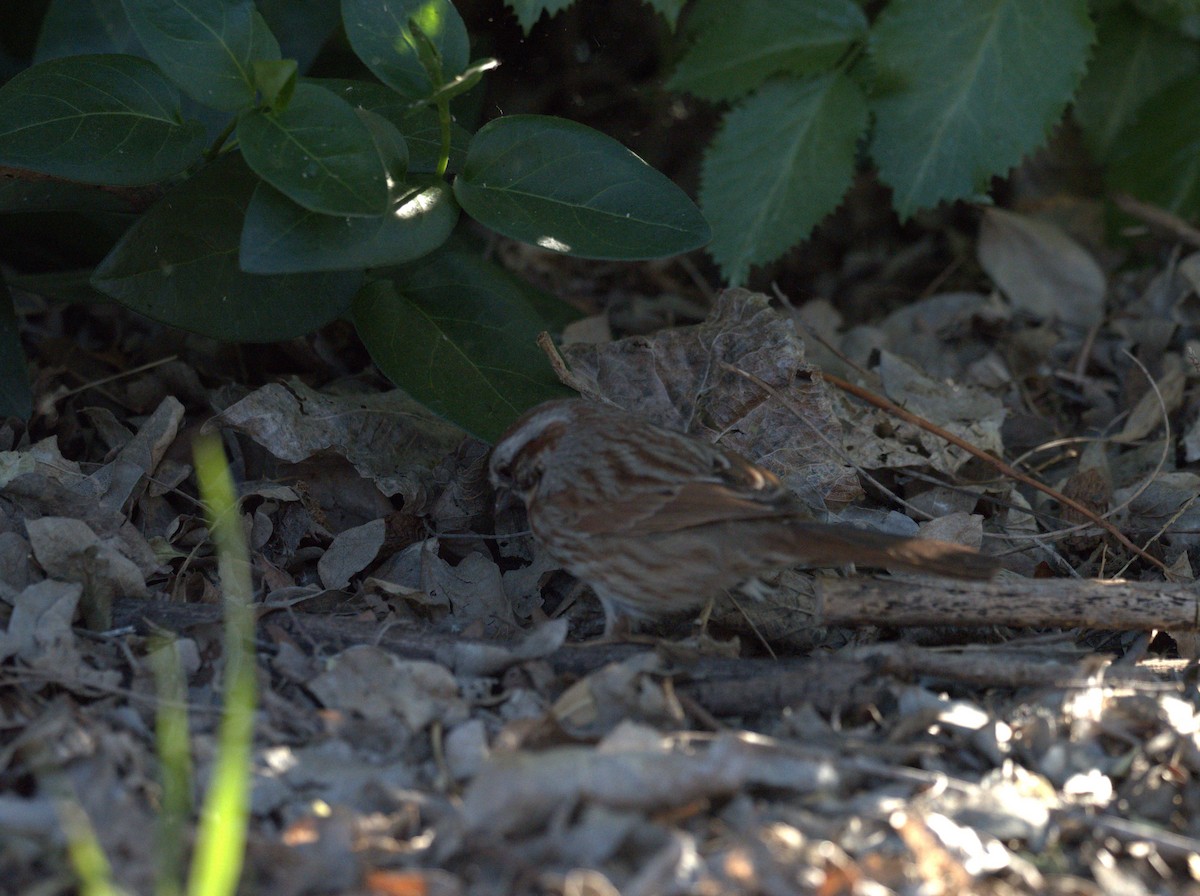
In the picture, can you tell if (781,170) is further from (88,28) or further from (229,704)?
(229,704)

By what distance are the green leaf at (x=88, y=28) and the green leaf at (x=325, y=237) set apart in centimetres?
118

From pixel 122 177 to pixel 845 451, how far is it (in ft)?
6.62

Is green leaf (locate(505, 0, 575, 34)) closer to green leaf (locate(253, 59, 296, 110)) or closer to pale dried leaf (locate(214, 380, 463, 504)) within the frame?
green leaf (locate(253, 59, 296, 110))

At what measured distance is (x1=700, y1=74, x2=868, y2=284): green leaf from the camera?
3799 millimetres

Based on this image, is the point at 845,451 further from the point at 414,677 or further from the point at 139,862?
the point at 139,862

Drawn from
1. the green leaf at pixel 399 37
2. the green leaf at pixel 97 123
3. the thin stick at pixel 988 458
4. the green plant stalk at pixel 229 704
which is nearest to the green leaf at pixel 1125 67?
the thin stick at pixel 988 458

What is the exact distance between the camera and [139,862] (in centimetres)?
187

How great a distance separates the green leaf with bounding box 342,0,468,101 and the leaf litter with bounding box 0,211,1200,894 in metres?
0.97

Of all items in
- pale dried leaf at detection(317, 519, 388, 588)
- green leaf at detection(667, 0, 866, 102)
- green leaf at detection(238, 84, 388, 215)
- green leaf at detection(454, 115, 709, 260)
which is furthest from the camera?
green leaf at detection(667, 0, 866, 102)

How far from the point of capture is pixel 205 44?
105 inches

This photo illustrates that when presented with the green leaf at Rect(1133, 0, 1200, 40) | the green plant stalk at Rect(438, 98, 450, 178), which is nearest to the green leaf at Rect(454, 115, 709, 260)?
the green plant stalk at Rect(438, 98, 450, 178)

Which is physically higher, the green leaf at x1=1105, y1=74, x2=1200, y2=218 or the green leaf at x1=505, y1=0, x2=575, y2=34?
the green leaf at x1=505, y1=0, x2=575, y2=34

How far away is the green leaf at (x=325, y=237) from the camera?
2541 mm

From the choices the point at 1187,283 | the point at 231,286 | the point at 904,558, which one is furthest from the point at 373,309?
the point at 1187,283
